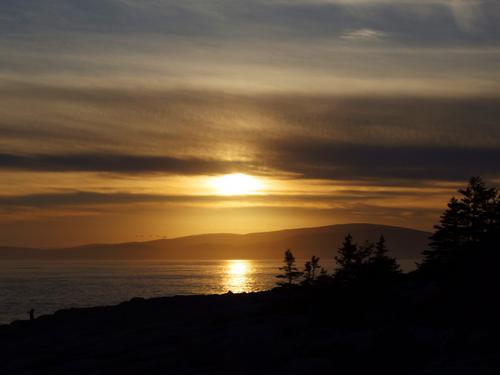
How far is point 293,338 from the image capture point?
29.5 m

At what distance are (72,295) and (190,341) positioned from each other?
441 feet

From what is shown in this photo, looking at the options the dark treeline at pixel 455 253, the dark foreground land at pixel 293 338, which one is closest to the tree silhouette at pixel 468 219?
the dark treeline at pixel 455 253

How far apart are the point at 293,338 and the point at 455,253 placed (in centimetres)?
1573

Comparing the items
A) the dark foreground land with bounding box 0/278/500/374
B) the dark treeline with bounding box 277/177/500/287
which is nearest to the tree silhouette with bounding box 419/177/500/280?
the dark treeline with bounding box 277/177/500/287

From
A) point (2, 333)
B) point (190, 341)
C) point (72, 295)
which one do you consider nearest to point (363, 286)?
point (190, 341)

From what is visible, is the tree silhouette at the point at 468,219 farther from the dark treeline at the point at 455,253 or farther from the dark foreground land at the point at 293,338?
the dark foreground land at the point at 293,338

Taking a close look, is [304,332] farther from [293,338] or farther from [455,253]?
[455,253]

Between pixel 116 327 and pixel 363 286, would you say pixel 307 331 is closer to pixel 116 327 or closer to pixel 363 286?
pixel 363 286

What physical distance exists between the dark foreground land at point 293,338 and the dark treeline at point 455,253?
1.40 m

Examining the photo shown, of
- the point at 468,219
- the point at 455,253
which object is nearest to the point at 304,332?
the point at 455,253

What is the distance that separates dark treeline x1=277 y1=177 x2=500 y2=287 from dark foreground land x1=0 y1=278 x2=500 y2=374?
140 centimetres

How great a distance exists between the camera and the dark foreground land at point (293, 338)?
2428 centimetres

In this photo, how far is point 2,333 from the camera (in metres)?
42.6

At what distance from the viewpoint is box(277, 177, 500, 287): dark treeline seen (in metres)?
32.7
